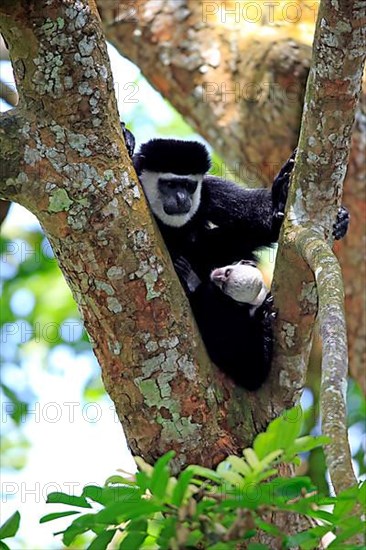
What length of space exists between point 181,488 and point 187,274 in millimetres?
1974

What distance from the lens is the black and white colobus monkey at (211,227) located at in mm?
3150

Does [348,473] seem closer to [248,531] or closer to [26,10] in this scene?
[248,531]

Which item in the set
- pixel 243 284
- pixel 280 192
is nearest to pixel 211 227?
pixel 243 284

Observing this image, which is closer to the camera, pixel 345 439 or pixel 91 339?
pixel 345 439

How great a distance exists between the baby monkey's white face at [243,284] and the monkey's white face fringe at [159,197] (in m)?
0.31

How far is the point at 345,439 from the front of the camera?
1674mm

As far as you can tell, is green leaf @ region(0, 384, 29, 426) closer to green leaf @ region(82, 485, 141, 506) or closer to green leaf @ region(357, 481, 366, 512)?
green leaf @ region(82, 485, 141, 506)

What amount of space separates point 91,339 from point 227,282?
1062mm

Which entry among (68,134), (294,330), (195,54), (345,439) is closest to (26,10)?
(68,134)

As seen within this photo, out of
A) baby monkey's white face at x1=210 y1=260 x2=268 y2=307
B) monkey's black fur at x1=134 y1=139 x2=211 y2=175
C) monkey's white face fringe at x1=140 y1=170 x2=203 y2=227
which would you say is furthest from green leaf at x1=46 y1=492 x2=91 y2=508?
monkey's black fur at x1=134 y1=139 x2=211 y2=175

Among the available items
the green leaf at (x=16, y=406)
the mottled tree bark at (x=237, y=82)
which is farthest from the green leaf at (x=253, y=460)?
the green leaf at (x=16, y=406)

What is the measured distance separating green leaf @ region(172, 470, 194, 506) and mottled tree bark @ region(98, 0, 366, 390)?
314 centimetres

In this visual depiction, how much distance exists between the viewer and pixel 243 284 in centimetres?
348

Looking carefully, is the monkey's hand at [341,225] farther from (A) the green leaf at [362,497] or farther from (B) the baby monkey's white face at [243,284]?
(A) the green leaf at [362,497]
